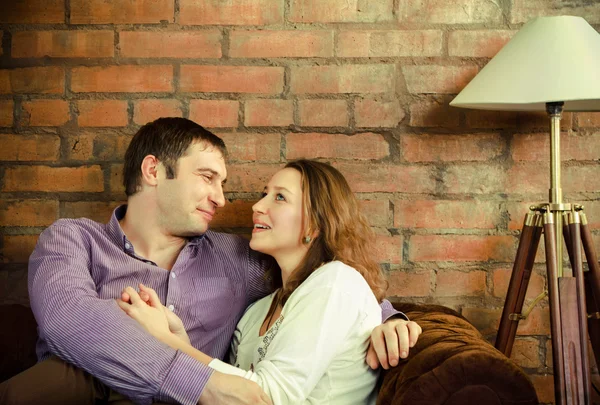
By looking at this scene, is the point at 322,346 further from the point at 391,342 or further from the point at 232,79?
the point at 232,79

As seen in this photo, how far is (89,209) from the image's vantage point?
7.38 ft

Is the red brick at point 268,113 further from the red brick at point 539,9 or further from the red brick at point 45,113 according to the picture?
the red brick at point 539,9

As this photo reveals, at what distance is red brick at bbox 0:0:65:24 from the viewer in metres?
2.23

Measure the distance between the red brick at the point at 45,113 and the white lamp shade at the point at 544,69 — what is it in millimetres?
1254

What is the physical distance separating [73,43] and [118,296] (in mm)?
884

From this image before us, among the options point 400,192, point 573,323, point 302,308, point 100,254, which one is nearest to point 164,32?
point 100,254

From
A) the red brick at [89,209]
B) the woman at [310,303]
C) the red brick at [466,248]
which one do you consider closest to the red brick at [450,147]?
the red brick at [466,248]

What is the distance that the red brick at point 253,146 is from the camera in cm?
222

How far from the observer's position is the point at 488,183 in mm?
2203

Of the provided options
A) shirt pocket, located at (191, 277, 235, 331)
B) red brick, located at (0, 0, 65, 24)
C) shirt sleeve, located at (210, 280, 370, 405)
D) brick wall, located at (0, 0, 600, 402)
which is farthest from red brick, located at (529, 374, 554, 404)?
red brick, located at (0, 0, 65, 24)

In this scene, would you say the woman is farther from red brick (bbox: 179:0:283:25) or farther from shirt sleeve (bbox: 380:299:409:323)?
red brick (bbox: 179:0:283:25)

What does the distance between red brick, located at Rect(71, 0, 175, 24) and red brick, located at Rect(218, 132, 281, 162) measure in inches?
17.2

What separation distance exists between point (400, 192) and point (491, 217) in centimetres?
30

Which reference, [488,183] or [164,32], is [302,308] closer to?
[488,183]
